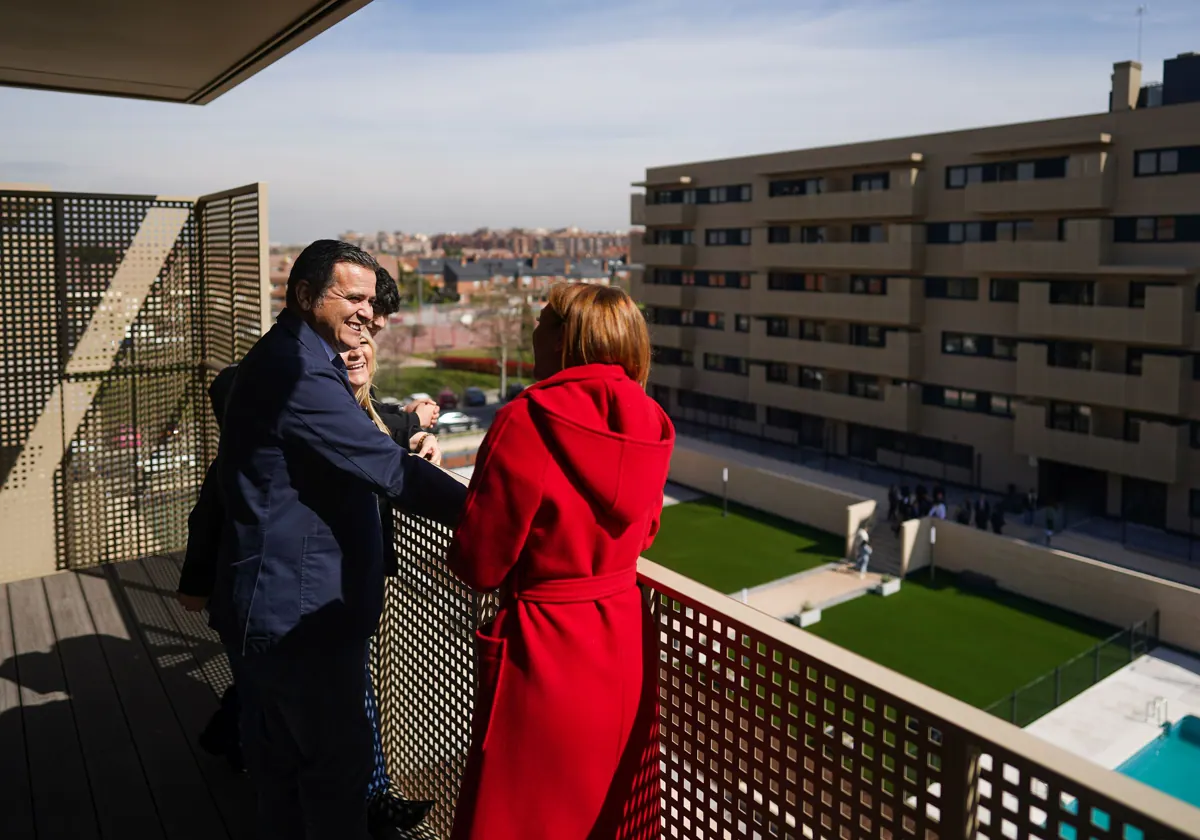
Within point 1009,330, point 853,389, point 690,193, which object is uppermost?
point 690,193

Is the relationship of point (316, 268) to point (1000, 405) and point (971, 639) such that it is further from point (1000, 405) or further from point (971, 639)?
point (1000, 405)

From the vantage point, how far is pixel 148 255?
22.0 ft

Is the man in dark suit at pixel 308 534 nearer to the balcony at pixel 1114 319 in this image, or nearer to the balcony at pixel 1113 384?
the balcony at pixel 1114 319

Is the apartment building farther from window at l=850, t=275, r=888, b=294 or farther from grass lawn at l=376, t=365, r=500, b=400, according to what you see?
grass lawn at l=376, t=365, r=500, b=400

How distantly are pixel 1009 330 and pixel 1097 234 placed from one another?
374cm

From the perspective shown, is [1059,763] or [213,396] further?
[213,396]

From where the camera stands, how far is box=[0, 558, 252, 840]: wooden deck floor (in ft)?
11.1

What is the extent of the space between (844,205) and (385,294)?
1177 inches

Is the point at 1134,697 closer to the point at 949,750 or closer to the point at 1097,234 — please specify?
the point at 1097,234

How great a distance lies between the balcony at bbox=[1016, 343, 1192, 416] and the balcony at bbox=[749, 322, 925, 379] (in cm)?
370

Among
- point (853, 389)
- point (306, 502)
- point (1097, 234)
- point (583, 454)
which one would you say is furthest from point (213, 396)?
point (853, 389)

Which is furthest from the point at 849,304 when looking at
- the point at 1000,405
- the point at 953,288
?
the point at 1000,405

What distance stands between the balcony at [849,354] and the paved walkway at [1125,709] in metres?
13.9

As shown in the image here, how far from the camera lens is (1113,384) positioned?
2370cm
